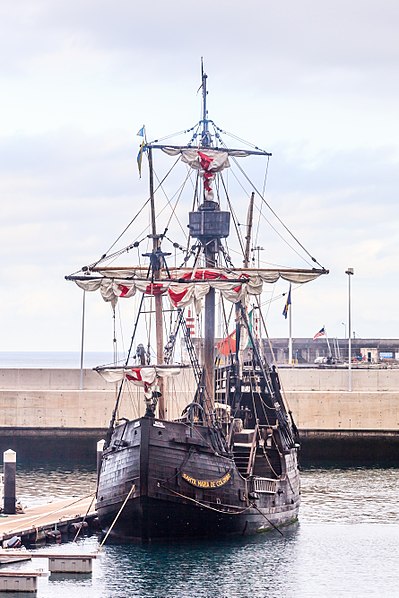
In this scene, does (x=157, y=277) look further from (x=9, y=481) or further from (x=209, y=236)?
(x=9, y=481)

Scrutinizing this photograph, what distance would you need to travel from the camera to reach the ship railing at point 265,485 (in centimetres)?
5122

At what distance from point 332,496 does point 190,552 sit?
15.3 meters

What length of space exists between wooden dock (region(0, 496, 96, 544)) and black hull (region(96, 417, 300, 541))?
1.39m

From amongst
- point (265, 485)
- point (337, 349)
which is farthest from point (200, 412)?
point (337, 349)

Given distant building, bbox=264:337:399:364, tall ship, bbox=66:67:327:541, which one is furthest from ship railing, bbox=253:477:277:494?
distant building, bbox=264:337:399:364

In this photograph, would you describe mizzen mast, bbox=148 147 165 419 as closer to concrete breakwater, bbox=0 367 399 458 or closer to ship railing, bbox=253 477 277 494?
ship railing, bbox=253 477 277 494

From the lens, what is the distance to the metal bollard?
4912 cm

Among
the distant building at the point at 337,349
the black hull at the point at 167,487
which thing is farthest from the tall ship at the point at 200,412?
the distant building at the point at 337,349

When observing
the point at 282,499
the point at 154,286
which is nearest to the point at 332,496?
the point at 282,499

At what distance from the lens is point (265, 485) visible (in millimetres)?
51844

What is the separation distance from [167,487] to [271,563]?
4.14 m

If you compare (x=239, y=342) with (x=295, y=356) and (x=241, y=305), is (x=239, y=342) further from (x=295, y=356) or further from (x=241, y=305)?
(x=295, y=356)

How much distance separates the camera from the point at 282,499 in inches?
2087

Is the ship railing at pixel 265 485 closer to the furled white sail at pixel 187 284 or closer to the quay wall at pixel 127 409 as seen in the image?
the furled white sail at pixel 187 284
